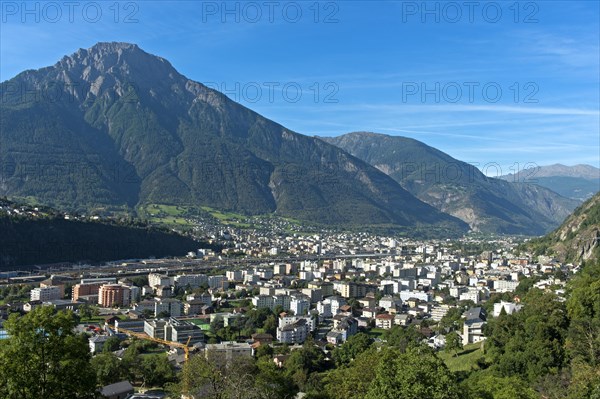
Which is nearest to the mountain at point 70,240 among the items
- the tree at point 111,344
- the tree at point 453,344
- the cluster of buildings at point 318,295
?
the cluster of buildings at point 318,295

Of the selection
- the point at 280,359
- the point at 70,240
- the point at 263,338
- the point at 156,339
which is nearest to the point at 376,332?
the point at 263,338

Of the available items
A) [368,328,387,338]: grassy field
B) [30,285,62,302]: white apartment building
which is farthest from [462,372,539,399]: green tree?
[30,285,62,302]: white apartment building

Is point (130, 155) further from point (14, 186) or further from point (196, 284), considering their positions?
point (196, 284)

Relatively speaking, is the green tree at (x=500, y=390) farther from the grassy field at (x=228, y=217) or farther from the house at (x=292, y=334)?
the grassy field at (x=228, y=217)

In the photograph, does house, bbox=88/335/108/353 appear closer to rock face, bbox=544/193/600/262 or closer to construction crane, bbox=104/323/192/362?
construction crane, bbox=104/323/192/362

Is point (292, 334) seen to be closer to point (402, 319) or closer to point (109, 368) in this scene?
point (402, 319)

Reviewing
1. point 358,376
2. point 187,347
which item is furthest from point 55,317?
point 187,347

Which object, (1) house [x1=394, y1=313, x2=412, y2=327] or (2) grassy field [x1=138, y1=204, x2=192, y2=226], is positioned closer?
(1) house [x1=394, y1=313, x2=412, y2=327]
